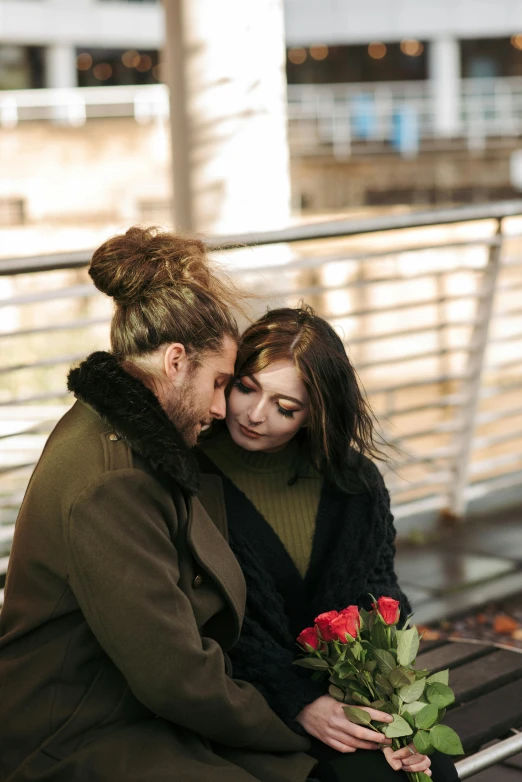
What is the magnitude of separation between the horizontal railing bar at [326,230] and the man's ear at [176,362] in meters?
0.89

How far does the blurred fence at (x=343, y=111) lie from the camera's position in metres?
26.1

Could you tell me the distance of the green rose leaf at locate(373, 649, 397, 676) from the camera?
2.50 meters

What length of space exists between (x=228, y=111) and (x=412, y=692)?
2.84m

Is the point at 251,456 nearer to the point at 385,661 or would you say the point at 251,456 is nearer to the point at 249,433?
the point at 249,433

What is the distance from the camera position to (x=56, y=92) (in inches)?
1041

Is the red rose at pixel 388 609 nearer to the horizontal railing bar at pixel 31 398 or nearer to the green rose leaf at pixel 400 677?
the green rose leaf at pixel 400 677

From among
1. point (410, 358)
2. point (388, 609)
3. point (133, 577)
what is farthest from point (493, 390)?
point (133, 577)

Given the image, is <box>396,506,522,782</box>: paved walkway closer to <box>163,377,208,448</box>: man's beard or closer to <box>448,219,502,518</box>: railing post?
<box>448,219,502,518</box>: railing post

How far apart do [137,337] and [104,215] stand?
23189 millimetres

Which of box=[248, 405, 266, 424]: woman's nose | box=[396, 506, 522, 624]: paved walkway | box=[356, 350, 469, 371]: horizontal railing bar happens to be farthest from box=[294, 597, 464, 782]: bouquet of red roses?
box=[356, 350, 469, 371]: horizontal railing bar

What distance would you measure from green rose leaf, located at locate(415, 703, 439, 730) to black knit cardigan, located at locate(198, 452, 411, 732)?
25 cm

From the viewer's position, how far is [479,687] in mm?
3268

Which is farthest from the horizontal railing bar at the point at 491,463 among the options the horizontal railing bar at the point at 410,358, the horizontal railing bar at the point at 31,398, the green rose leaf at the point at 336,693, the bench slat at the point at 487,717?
the green rose leaf at the point at 336,693

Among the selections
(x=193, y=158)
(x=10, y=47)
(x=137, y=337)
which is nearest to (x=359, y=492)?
(x=137, y=337)
